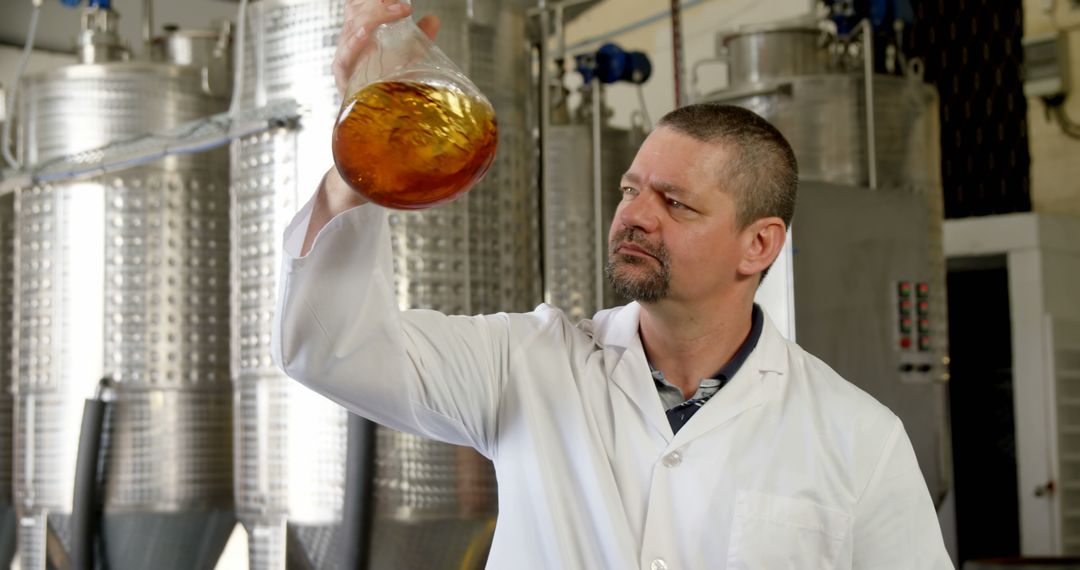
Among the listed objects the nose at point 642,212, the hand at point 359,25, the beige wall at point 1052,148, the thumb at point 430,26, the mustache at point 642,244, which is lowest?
the mustache at point 642,244

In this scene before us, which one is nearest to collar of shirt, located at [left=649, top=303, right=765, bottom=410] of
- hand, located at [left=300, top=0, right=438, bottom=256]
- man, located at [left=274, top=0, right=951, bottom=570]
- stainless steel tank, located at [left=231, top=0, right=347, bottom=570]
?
man, located at [left=274, top=0, right=951, bottom=570]

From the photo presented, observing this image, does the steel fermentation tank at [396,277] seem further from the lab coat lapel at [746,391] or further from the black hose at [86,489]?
the lab coat lapel at [746,391]

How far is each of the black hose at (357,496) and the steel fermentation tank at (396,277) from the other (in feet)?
0.12

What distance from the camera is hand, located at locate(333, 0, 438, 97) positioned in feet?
3.14

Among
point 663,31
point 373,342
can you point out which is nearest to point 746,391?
point 373,342

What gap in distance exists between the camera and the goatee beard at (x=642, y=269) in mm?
1196

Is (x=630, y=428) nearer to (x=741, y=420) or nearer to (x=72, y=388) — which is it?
(x=741, y=420)

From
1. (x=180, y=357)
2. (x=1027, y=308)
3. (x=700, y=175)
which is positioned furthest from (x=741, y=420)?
(x=1027, y=308)

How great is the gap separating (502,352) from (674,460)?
215 millimetres

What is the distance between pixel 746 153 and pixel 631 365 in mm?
253

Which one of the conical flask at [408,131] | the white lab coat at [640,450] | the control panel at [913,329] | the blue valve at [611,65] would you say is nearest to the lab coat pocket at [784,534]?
the white lab coat at [640,450]

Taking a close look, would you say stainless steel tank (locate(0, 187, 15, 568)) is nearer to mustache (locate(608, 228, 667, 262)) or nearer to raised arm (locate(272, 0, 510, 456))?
raised arm (locate(272, 0, 510, 456))

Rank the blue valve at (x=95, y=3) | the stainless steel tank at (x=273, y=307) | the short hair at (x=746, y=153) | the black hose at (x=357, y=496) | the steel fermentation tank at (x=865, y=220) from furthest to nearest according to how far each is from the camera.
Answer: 1. the blue valve at (x=95, y=3)
2. the steel fermentation tank at (x=865, y=220)
3. the stainless steel tank at (x=273, y=307)
4. the black hose at (x=357, y=496)
5. the short hair at (x=746, y=153)

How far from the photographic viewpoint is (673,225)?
4.00 feet
